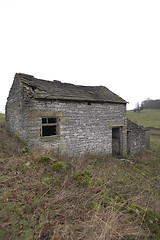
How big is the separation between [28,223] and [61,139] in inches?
204

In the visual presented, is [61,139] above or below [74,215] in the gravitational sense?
above

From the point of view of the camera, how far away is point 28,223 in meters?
2.33

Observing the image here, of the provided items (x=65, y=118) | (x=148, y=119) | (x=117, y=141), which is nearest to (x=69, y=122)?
(x=65, y=118)

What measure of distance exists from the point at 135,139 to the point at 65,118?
7518 millimetres

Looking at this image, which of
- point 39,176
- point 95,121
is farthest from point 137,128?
point 39,176

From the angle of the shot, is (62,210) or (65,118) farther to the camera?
(65,118)

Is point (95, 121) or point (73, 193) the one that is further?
point (95, 121)

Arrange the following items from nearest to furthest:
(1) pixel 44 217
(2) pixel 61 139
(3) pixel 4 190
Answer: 1. (1) pixel 44 217
2. (3) pixel 4 190
3. (2) pixel 61 139

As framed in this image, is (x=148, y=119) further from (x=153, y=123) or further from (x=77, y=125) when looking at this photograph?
(x=77, y=125)

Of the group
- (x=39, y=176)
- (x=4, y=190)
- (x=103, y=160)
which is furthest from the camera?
(x=103, y=160)

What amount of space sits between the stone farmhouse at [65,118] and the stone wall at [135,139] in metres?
0.51

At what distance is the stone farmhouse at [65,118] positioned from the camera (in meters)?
6.69

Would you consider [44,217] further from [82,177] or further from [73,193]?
[82,177]

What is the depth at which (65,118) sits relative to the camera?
25.1 feet
